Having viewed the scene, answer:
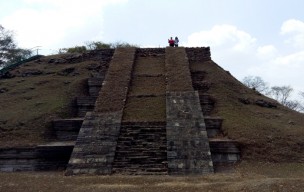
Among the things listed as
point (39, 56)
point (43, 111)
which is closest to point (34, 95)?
point (43, 111)

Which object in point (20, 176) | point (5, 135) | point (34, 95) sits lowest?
point (20, 176)

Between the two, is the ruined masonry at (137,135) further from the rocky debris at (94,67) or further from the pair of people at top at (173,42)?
the pair of people at top at (173,42)

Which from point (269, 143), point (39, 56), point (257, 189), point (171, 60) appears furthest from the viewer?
point (39, 56)

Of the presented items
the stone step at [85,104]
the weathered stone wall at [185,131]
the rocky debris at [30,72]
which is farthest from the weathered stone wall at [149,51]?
the stone step at [85,104]

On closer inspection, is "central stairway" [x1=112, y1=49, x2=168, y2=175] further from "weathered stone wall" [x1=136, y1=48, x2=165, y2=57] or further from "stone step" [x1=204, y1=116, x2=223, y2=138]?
"weathered stone wall" [x1=136, y1=48, x2=165, y2=57]

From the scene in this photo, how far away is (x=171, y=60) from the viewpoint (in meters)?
20.8

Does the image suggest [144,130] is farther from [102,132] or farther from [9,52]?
[9,52]

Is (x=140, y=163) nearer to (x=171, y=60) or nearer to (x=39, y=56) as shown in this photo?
(x=171, y=60)

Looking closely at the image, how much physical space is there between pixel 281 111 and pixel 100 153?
9218mm

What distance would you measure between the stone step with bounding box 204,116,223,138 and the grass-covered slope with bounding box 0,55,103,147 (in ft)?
18.2

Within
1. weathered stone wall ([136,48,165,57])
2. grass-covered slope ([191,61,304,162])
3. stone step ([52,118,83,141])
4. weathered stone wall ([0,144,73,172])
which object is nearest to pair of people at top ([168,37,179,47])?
weathered stone wall ([136,48,165,57])

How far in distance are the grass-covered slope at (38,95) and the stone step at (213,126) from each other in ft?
18.2

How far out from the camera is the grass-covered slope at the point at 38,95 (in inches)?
602

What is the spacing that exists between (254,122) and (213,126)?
1768 millimetres
